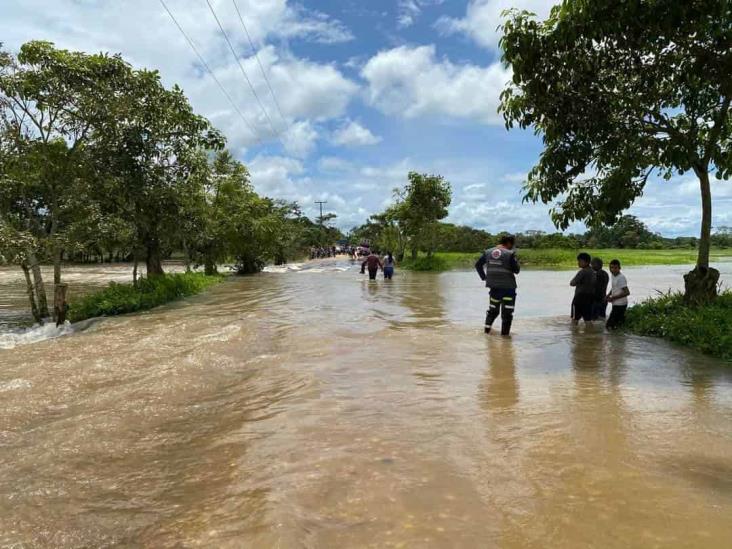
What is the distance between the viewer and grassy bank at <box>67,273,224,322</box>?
14.2 m

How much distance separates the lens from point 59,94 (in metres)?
13.1

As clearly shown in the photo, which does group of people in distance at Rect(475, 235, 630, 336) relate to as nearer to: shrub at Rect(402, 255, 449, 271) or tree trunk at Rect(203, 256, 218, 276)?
tree trunk at Rect(203, 256, 218, 276)

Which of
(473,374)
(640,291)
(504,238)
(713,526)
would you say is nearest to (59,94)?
(504,238)

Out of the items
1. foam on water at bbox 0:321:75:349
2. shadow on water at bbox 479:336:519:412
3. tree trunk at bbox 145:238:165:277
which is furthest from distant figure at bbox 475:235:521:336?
tree trunk at bbox 145:238:165:277

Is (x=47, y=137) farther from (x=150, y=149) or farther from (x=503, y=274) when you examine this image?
(x=503, y=274)

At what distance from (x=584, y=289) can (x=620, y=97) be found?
3.81 m

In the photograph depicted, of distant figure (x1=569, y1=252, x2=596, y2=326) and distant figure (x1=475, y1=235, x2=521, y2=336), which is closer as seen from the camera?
distant figure (x1=475, y1=235, x2=521, y2=336)

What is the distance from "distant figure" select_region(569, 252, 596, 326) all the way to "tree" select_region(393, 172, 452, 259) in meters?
25.1

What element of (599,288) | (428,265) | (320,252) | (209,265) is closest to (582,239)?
(320,252)

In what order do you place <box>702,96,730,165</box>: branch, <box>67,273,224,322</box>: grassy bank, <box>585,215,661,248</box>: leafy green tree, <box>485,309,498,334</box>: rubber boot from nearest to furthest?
<box>702,96,730,165</box>: branch
<box>485,309,498,334</box>: rubber boot
<box>67,273,224,322</box>: grassy bank
<box>585,215,661,248</box>: leafy green tree

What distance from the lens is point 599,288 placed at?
10984 millimetres

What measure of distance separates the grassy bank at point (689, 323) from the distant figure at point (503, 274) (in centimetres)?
263

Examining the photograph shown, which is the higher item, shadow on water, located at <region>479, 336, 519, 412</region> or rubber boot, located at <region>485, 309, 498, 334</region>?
rubber boot, located at <region>485, 309, 498, 334</region>

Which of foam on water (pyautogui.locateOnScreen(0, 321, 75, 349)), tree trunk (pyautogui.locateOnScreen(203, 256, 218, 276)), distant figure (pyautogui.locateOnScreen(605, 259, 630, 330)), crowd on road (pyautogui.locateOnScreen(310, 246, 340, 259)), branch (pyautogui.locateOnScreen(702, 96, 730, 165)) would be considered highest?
branch (pyautogui.locateOnScreen(702, 96, 730, 165))
